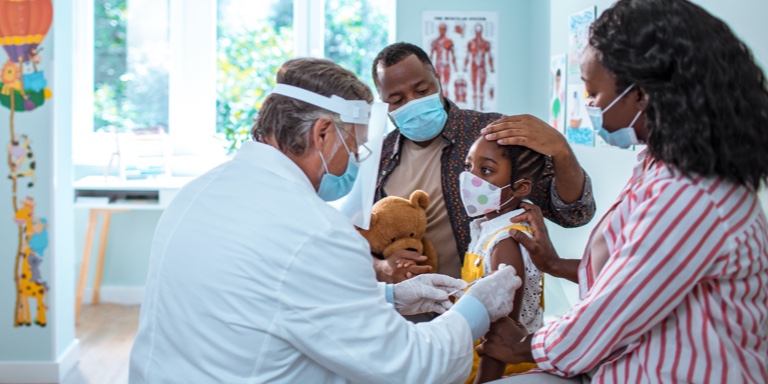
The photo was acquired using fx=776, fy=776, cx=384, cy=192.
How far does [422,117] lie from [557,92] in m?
1.98

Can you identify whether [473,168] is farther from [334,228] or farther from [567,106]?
[567,106]

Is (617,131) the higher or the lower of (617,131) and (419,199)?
the higher

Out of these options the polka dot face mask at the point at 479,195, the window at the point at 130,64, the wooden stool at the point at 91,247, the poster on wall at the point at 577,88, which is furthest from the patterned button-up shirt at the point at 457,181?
the window at the point at 130,64

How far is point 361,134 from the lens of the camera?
1.64 m

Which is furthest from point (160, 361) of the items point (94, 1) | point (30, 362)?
point (94, 1)

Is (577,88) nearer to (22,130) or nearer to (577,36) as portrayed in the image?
(577,36)

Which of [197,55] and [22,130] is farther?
[197,55]

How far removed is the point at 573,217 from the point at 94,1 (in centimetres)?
419

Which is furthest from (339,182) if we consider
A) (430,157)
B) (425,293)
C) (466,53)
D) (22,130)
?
(466,53)

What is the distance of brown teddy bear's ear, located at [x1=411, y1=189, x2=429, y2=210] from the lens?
6.61ft

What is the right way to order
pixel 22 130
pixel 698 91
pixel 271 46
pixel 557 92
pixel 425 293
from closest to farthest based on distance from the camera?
pixel 698 91 < pixel 425 293 < pixel 22 130 < pixel 557 92 < pixel 271 46

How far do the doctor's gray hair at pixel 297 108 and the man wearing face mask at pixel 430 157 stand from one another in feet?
1.78

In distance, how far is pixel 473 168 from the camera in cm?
182

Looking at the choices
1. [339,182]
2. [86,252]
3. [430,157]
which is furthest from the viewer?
[86,252]
